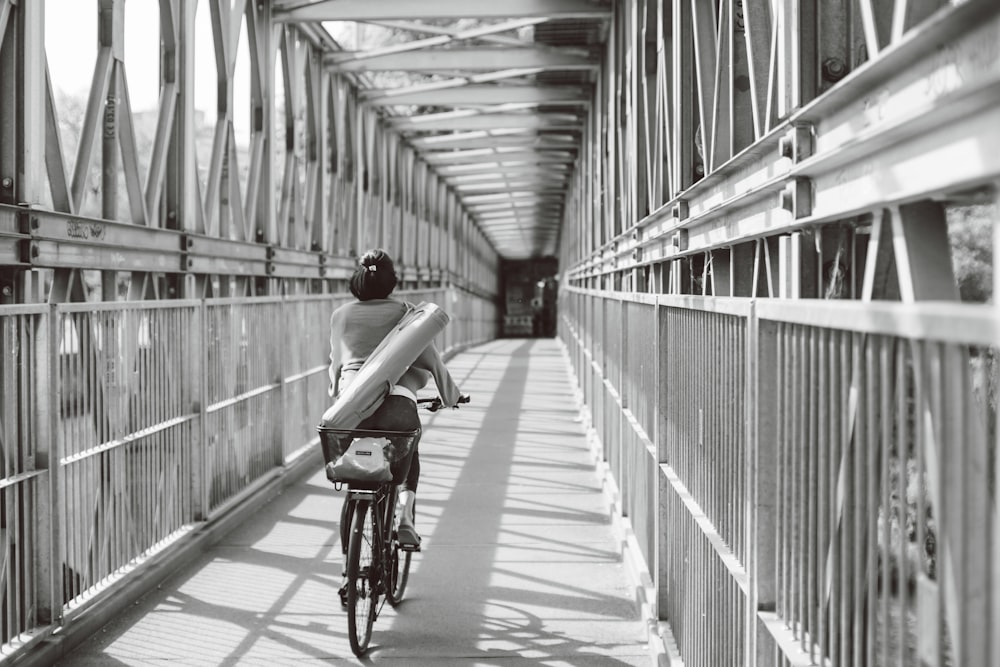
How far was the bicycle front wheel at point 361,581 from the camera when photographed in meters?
4.79

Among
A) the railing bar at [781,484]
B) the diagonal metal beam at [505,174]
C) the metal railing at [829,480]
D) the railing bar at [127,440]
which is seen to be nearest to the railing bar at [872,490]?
the metal railing at [829,480]

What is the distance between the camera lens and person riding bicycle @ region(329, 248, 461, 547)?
17.3 feet

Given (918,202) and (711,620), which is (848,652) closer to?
(918,202)

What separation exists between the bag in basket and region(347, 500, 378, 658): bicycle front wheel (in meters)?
0.13

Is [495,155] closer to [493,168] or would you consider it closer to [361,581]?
[493,168]

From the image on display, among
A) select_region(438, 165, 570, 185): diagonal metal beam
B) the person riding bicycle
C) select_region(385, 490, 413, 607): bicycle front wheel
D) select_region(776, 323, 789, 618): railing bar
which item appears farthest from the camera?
select_region(438, 165, 570, 185): diagonal metal beam

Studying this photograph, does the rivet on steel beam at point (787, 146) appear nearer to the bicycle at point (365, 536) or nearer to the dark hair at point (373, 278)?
the bicycle at point (365, 536)

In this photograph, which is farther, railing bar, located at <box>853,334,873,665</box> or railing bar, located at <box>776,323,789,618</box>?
railing bar, located at <box>776,323,789,618</box>

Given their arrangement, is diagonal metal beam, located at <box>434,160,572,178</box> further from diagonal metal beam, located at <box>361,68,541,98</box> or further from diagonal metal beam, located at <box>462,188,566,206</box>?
diagonal metal beam, located at <box>361,68,541,98</box>

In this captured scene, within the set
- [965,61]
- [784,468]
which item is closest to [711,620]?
[784,468]

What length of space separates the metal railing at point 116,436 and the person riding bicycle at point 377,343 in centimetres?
128

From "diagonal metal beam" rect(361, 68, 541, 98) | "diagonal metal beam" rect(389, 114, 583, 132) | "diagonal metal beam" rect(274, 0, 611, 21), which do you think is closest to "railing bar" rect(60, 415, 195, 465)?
"diagonal metal beam" rect(274, 0, 611, 21)

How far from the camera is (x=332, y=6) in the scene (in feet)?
37.7

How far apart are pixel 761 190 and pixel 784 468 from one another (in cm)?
127
